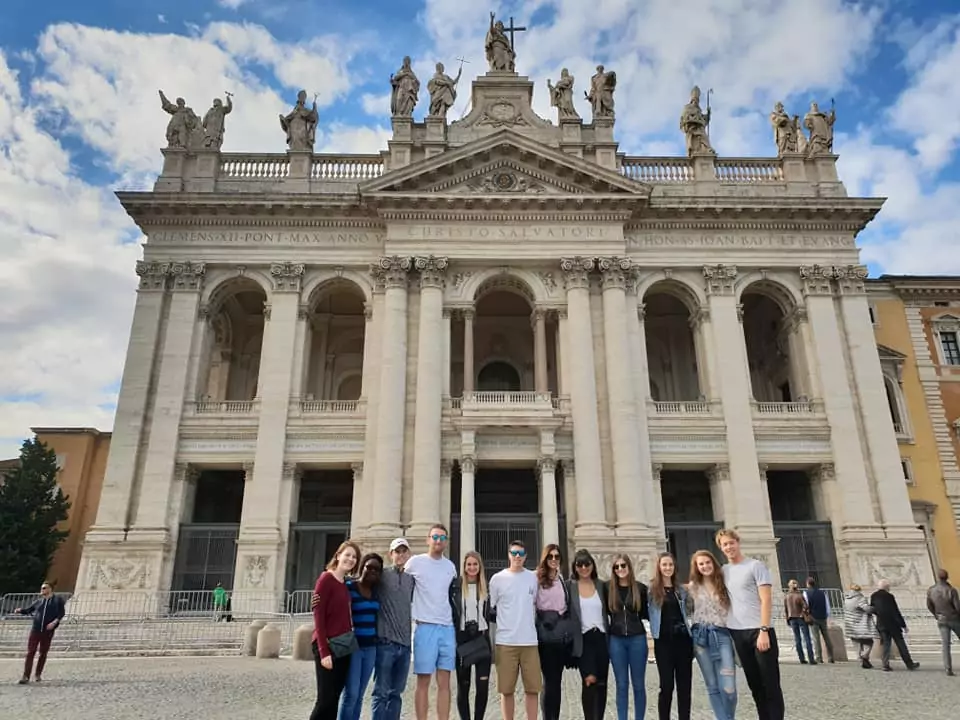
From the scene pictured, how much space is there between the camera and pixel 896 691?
10086 millimetres

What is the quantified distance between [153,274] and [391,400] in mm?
10530

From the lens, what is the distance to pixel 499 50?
31.3 m

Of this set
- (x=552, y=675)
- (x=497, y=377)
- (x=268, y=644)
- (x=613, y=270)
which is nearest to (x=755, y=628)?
(x=552, y=675)

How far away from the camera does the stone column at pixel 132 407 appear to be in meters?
23.5

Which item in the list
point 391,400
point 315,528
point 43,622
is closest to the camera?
point 43,622

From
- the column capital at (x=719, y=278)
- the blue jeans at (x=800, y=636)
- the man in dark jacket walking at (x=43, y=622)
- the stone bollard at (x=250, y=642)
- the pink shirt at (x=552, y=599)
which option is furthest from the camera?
the column capital at (x=719, y=278)

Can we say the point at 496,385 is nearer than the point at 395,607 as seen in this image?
No

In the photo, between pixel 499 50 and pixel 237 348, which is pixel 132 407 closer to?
pixel 237 348

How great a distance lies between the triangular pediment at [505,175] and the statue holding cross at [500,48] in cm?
574

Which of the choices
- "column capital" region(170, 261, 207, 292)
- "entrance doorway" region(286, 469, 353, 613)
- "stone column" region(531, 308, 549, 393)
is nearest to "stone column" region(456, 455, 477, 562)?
"stone column" region(531, 308, 549, 393)

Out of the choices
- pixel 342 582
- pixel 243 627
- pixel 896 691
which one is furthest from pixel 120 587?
pixel 896 691

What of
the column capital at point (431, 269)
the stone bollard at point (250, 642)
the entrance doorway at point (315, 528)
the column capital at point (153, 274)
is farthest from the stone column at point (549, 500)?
the column capital at point (153, 274)

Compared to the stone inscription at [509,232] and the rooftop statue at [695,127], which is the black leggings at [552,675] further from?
the rooftop statue at [695,127]

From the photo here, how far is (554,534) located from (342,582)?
17.8 meters
